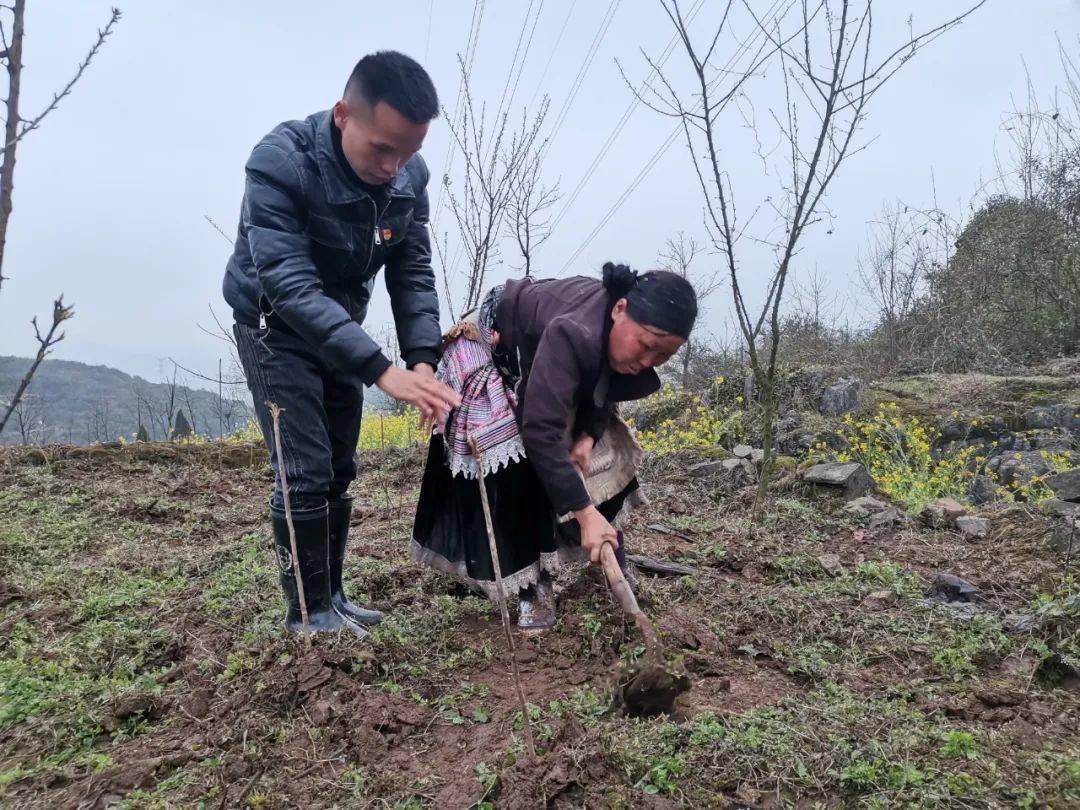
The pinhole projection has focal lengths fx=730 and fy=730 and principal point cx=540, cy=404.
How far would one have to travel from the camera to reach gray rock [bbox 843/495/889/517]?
4.40m

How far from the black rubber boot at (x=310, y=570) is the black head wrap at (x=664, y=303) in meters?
1.26

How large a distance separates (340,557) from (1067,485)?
13.8 ft

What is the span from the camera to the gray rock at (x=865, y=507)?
4.40 m

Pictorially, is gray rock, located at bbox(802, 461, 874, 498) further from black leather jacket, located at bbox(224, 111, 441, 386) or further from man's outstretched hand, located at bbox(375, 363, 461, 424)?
man's outstretched hand, located at bbox(375, 363, 461, 424)

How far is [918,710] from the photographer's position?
2.07 meters

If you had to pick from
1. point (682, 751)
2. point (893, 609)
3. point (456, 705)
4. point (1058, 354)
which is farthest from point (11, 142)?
point (1058, 354)

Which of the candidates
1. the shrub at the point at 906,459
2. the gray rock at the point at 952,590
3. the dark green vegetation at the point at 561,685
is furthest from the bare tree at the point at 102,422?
the gray rock at the point at 952,590

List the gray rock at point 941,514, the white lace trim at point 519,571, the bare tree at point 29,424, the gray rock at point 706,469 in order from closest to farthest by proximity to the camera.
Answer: the white lace trim at point 519,571, the gray rock at point 941,514, the bare tree at point 29,424, the gray rock at point 706,469

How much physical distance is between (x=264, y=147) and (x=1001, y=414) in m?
6.22

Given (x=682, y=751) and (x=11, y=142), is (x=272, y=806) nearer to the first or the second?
(x=682, y=751)

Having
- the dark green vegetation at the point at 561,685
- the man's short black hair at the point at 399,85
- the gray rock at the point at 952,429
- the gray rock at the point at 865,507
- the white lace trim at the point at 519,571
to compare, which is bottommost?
the dark green vegetation at the point at 561,685

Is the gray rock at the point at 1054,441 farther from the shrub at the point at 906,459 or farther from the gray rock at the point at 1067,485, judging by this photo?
the gray rock at the point at 1067,485

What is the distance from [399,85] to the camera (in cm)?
206

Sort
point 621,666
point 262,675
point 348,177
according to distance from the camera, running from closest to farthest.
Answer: point 621,666
point 262,675
point 348,177
